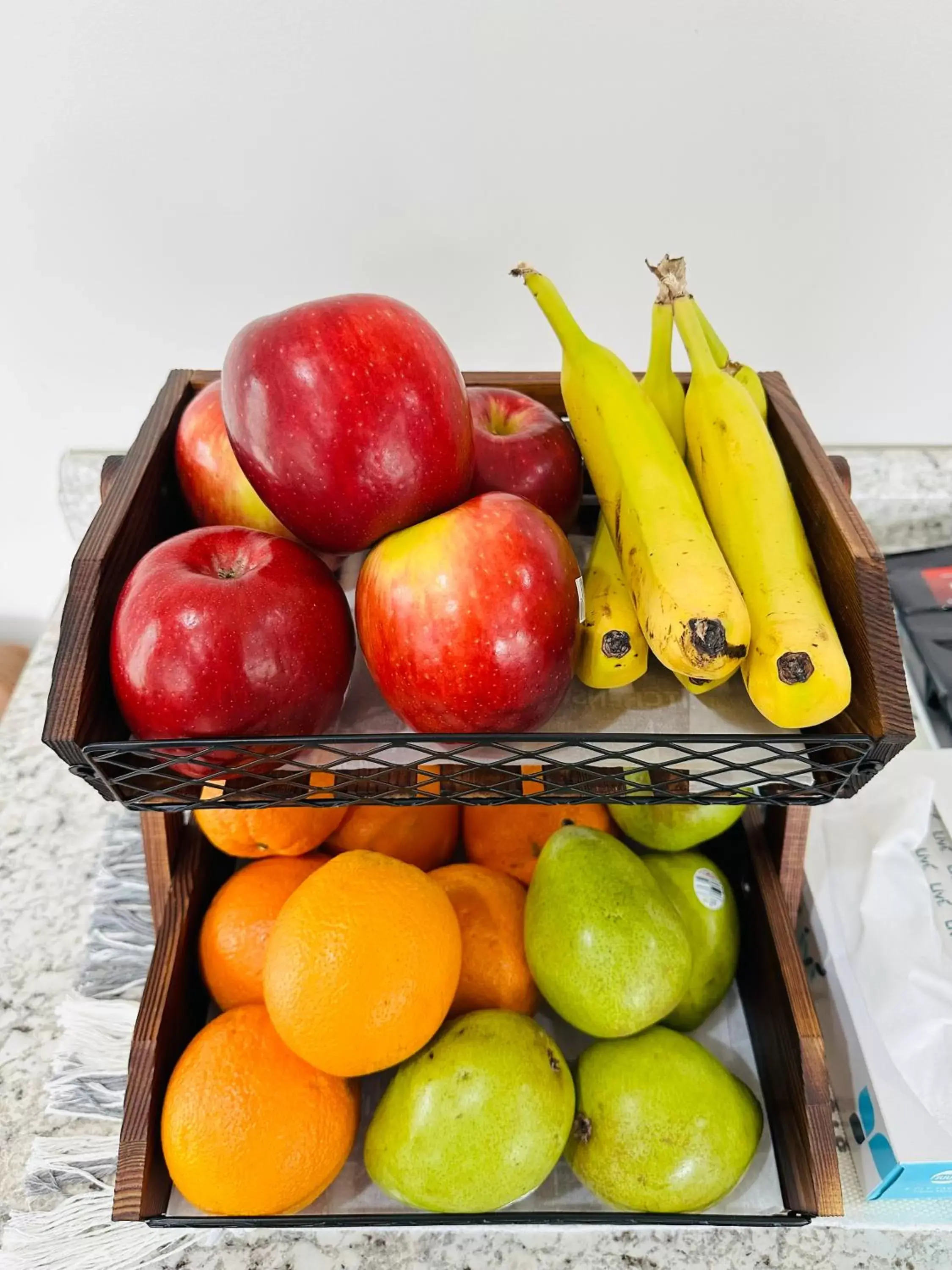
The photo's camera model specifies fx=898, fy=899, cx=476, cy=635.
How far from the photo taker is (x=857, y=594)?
A: 1.62 ft

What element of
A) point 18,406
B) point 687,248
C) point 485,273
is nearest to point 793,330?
point 687,248

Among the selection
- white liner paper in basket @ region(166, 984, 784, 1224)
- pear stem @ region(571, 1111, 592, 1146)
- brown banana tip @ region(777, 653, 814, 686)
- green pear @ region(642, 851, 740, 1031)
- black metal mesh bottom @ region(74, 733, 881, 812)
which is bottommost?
white liner paper in basket @ region(166, 984, 784, 1224)

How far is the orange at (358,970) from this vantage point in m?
0.53

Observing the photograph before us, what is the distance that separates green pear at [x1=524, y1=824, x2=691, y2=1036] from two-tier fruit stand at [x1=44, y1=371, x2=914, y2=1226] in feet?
0.30

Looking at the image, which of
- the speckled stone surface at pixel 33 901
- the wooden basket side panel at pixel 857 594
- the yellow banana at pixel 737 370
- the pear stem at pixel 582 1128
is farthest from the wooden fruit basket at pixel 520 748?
the speckled stone surface at pixel 33 901

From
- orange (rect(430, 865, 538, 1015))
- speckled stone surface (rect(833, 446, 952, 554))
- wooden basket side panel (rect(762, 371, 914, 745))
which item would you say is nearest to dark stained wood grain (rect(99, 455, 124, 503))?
orange (rect(430, 865, 538, 1015))

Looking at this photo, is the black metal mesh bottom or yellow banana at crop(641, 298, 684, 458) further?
yellow banana at crop(641, 298, 684, 458)

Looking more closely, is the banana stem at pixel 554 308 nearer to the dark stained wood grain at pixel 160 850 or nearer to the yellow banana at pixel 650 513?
the yellow banana at pixel 650 513

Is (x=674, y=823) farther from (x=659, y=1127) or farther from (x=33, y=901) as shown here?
(x=33, y=901)

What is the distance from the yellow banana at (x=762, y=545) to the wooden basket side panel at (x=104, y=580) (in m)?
0.35

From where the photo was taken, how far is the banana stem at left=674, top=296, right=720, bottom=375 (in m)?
0.56

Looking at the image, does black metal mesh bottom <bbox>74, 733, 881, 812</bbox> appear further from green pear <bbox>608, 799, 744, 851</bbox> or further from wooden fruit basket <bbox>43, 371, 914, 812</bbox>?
green pear <bbox>608, 799, 744, 851</bbox>

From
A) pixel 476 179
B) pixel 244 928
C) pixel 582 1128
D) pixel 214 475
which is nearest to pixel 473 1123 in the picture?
pixel 582 1128

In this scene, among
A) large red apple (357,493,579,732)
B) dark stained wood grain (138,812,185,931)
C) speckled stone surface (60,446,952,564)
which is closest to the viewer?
large red apple (357,493,579,732)
